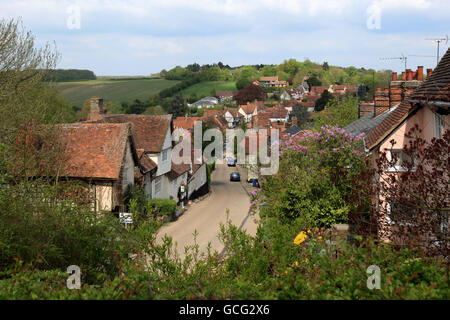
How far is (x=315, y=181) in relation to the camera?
57.5 feet

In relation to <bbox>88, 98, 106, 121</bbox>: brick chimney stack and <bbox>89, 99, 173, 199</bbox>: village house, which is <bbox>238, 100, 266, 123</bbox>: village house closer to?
<bbox>88, 98, 106, 121</bbox>: brick chimney stack

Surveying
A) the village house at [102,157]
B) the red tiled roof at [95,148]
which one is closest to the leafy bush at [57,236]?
the village house at [102,157]

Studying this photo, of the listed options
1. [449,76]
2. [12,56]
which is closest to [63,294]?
[449,76]

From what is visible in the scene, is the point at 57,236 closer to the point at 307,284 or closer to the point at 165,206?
the point at 307,284

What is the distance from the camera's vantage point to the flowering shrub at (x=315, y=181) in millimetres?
17172

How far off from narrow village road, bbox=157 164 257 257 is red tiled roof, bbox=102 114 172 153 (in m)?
5.74

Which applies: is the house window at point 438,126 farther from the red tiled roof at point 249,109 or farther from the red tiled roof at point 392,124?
the red tiled roof at point 249,109

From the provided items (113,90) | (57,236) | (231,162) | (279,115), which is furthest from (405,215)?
(113,90)

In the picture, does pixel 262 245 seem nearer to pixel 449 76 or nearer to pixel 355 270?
pixel 355 270

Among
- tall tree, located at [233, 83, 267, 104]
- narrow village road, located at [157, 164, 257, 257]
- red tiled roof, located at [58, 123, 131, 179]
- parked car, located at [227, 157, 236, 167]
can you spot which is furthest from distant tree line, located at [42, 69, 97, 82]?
red tiled roof, located at [58, 123, 131, 179]

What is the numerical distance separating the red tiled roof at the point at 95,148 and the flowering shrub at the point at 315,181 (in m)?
8.06

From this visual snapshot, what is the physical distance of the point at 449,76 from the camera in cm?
1212

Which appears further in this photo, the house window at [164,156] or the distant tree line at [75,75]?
the distant tree line at [75,75]

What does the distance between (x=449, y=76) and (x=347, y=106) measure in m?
33.1
